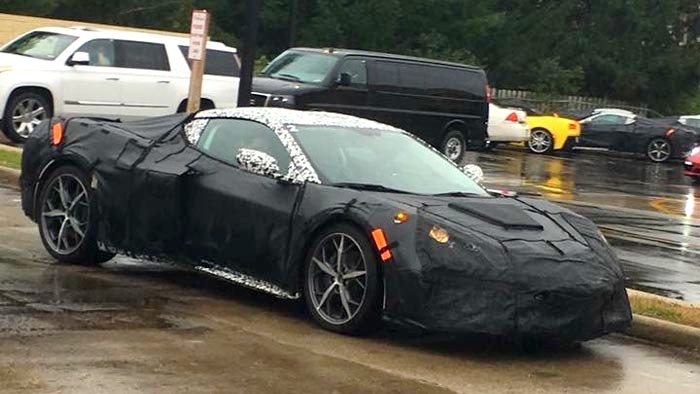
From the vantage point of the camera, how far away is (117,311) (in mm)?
8508

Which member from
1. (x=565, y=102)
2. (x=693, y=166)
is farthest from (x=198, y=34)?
(x=565, y=102)

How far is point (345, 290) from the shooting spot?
332 inches

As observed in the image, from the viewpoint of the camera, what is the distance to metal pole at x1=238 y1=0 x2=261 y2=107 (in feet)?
51.3

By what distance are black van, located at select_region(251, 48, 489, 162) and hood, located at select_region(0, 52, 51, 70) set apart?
3451mm

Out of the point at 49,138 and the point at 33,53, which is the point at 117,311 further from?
the point at 33,53

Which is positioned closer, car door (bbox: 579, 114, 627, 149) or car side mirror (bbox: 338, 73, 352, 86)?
car side mirror (bbox: 338, 73, 352, 86)

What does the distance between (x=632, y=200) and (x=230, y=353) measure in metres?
15.7

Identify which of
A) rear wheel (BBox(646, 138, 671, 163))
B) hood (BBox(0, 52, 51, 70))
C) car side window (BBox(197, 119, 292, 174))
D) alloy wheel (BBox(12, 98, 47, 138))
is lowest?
rear wheel (BBox(646, 138, 671, 163))

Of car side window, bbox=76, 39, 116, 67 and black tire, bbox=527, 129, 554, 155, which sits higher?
car side window, bbox=76, 39, 116, 67

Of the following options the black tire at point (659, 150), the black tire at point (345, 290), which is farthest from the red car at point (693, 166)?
the black tire at point (345, 290)

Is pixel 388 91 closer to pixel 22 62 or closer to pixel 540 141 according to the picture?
pixel 22 62

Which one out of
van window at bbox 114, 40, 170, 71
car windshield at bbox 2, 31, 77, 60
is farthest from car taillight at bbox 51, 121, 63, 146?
van window at bbox 114, 40, 170, 71

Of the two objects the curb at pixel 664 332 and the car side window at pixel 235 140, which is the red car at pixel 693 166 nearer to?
the curb at pixel 664 332

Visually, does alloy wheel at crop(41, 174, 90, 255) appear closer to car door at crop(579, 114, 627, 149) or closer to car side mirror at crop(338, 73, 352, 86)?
car side mirror at crop(338, 73, 352, 86)
